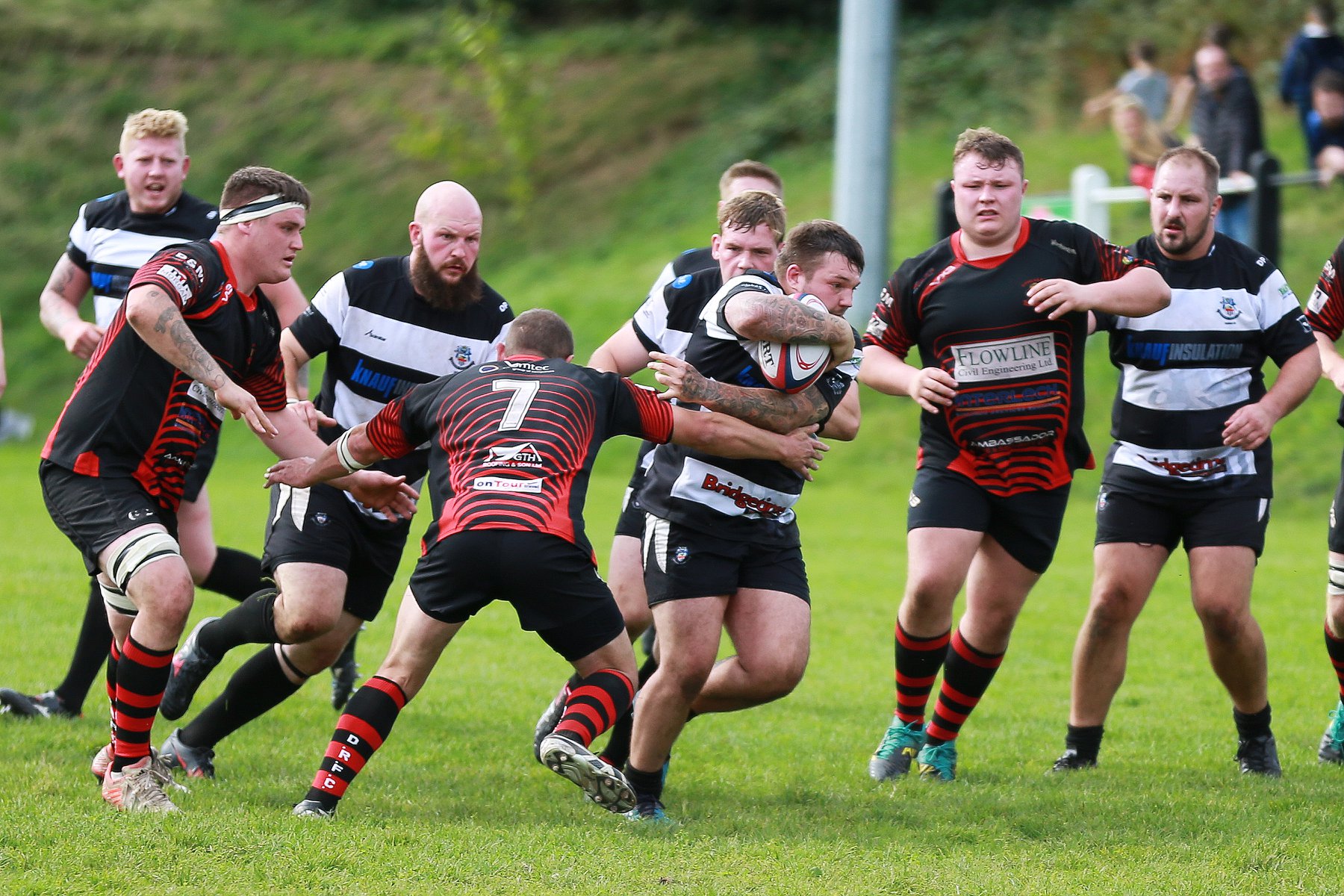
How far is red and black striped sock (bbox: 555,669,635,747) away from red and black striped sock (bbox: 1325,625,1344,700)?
3.25 meters

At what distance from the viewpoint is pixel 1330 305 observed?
6.45m

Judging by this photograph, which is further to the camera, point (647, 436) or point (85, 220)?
point (85, 220)

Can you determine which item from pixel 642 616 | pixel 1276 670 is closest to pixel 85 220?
pixel 642 616

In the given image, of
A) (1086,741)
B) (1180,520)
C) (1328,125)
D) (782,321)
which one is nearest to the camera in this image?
(782,321)

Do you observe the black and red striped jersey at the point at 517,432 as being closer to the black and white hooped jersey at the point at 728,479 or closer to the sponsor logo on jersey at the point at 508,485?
the sponsor logo on jersey at the point at 508,485

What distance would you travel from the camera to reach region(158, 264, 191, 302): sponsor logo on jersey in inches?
209

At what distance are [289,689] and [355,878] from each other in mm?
1711

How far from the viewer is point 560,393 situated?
16.3ft

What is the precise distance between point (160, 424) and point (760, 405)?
219 cm

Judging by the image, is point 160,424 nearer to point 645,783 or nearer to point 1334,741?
point 645,783

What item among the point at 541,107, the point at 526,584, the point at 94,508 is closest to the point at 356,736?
the point at 526,584

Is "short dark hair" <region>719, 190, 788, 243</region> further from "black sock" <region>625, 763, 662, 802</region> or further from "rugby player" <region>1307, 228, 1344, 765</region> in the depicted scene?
"rugby player" <region>1307, 228, 1344, 765</region>

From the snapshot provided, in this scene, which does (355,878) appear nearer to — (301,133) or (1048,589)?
(1048,589)

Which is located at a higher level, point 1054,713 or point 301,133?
point 301,133
